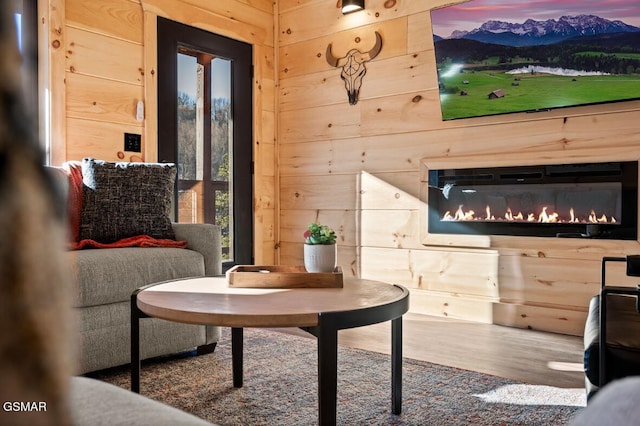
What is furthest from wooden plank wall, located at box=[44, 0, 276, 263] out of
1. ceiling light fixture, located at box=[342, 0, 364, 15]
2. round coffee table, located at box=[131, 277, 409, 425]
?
round coffee table, located at box=[131, 277, 409, 425]

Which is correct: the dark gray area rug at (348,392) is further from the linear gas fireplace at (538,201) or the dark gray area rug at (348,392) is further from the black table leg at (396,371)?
the linear gas fireplace at (538,201)

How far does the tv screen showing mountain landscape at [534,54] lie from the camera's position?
2.95 m

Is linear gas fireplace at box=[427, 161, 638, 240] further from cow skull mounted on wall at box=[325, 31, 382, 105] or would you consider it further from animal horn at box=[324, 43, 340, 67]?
animal horn at box=[324, 43, 340, 67]

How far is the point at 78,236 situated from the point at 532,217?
2.62 m

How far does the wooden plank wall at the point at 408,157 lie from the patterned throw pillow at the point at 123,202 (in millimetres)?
1743

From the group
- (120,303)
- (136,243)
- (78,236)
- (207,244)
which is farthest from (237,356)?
(78,236)

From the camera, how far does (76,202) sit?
265cm

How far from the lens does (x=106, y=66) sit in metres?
3.58

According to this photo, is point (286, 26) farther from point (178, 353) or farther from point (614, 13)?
point (178, 353)

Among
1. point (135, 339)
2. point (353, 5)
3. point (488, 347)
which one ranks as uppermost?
point (353, 5)

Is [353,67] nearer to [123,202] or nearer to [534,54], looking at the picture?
[534,54]

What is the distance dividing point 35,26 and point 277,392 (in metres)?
2.66

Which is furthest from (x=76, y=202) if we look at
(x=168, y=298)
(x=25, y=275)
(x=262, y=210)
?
(x=25, y=275)

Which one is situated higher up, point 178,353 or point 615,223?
point 615,223
